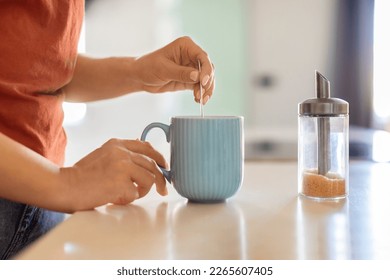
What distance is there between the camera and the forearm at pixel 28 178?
57cm

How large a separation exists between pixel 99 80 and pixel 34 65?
7.9 inches

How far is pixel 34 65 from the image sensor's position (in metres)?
0.70

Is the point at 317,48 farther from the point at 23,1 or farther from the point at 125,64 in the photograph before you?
the point at 23,1

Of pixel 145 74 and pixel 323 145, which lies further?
pixel 145 74

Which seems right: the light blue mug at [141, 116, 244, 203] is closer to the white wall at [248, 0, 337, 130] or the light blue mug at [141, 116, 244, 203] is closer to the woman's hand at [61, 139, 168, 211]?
the woman's hand at [61, 139, 168, 211]

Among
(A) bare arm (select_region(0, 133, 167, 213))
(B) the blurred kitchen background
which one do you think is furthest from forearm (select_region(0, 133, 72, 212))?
(B) the blurred kitchen background

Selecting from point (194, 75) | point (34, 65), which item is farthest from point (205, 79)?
point (34, 65)

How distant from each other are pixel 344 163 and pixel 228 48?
6.04 feet

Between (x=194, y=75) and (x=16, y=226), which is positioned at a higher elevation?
(x=194, y=75)

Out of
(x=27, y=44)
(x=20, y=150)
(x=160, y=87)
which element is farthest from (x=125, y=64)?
(x=20, y=150)

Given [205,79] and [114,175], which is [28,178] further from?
[205,79]

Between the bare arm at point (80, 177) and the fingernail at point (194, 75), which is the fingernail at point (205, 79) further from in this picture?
the bare arm at point (80, 177)

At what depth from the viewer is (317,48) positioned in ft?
8.13

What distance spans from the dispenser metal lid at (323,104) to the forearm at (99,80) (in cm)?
30
